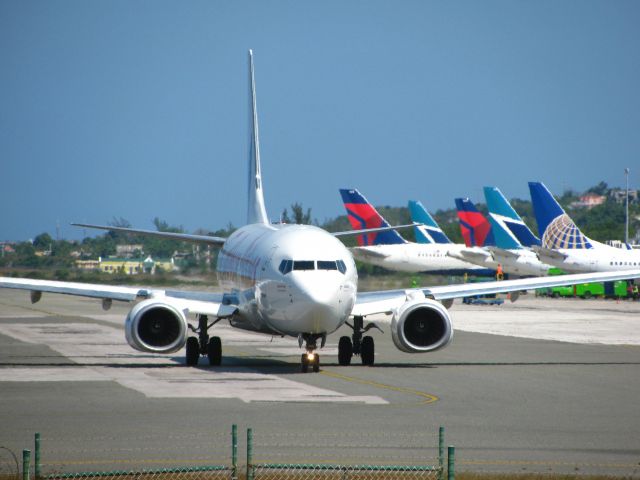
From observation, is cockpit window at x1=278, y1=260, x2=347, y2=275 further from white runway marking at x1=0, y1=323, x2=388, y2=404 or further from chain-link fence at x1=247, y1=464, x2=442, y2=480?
chain-link fence at x1=247, y1=464, x2=442, y2=480

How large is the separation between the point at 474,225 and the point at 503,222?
1341cm

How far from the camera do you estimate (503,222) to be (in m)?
114

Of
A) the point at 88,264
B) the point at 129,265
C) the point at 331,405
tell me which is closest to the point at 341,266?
the point at 331,405

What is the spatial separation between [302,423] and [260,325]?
11.5 meters

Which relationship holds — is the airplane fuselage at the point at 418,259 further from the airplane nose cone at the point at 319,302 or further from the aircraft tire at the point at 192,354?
the airplane nose cone at the point at 319,302

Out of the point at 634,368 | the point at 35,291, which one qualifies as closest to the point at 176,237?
the point at 35,291

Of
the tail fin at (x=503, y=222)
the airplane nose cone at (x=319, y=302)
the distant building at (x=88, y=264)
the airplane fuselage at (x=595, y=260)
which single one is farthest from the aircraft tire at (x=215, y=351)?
the distant building at (x=88, y=264)

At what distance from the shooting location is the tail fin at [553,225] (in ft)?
327

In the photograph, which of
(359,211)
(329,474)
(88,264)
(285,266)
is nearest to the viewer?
(329,474)

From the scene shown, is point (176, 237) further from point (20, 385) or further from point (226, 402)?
point (226, 402)

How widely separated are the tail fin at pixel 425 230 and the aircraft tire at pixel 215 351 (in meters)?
98.7

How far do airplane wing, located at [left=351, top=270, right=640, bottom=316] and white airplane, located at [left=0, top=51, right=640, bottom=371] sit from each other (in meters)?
0.03

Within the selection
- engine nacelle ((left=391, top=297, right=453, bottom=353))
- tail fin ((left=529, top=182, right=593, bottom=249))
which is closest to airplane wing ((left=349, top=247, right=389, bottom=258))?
tail fin ((left=529, top=182, right=593, bottom=249))

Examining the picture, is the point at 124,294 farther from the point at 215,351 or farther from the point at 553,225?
the point at 553,225
